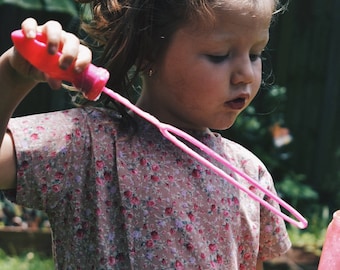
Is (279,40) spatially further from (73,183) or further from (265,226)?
(73,183)

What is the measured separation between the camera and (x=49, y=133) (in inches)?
70.5

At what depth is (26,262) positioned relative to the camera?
4.27 m

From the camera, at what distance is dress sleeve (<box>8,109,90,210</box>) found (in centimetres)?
175

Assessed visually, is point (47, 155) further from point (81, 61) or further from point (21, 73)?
point (81, 61)

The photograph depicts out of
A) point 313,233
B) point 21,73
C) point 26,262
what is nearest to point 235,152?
point 21,73

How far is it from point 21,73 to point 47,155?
28 centimetres

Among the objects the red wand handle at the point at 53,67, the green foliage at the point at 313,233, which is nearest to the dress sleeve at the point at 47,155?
the red wand handle at the point at 53,67

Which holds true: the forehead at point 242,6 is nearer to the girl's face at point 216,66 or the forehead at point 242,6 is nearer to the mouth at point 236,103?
the girl's face at point 216,66

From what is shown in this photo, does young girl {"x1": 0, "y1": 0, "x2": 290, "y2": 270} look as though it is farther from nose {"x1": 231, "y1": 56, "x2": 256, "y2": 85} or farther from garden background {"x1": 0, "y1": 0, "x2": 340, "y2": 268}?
garden background {"x1": 0, "y1": 0, "x2": 340, "y2": 268}

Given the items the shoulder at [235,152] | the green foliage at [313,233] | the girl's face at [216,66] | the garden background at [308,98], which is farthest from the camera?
the garden background at [308,98]

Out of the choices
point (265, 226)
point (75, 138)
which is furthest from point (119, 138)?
point (265, 226)

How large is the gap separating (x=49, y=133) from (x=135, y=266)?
380mm

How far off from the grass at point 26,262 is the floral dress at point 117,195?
2.29m

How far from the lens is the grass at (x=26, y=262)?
4.14 meters
